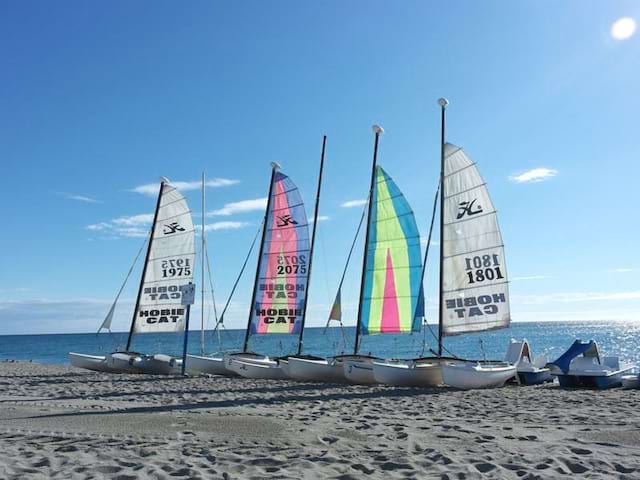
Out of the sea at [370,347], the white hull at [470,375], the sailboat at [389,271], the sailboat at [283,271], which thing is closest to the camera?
the white hull at [470,375]

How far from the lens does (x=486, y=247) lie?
17266mm

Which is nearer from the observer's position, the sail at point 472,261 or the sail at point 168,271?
the sail at point 472,261

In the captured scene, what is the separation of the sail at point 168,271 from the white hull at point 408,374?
9.95m

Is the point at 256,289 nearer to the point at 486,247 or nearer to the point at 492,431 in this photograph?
the point at 486,247

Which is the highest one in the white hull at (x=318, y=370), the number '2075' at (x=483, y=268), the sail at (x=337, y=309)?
the number '2075' at (x=483, y=268)

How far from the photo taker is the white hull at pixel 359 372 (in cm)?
1656

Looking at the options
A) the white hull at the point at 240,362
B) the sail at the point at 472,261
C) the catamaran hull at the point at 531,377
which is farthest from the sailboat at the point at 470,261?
the white hull at the point at 240,362

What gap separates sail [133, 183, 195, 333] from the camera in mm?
22859

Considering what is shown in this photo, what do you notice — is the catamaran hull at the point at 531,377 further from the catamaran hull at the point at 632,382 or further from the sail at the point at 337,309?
the sail at the point at 337,309

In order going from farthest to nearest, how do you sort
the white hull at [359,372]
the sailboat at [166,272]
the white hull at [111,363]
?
the sailboat at [166,272] < the white hull at [111,363] < the white hull at [359,372]

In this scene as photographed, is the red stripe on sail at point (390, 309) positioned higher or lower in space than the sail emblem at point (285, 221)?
lower

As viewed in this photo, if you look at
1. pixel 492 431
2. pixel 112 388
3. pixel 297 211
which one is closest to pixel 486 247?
pixel 297 211

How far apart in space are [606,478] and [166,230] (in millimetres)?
20121

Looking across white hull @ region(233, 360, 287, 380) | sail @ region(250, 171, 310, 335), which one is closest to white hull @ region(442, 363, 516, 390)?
white hull @ region(233, 360, 287, 380)
